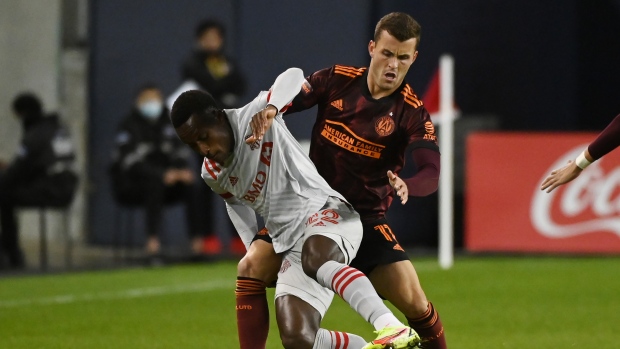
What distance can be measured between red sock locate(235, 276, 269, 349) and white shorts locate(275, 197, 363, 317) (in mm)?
234

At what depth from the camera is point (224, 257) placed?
48.0 ft

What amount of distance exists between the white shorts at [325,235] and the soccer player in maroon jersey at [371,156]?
207 mm

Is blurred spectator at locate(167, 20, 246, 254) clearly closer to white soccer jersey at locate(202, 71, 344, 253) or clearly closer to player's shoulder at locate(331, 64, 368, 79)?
player's shoulder at locate(331, 64, 368, 79)

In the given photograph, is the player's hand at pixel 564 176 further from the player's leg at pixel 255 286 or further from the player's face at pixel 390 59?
the player's leg at pixel 255 286

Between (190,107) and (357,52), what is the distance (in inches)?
409

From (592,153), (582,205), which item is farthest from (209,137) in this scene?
(582,205)

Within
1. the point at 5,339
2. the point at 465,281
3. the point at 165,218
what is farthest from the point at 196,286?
the point at 165,218

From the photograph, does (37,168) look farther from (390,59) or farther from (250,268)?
(390,59)

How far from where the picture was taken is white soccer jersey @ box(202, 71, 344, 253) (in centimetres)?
582

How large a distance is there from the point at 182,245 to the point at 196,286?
4.70 meters

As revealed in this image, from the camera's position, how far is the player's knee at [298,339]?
18.3 ft

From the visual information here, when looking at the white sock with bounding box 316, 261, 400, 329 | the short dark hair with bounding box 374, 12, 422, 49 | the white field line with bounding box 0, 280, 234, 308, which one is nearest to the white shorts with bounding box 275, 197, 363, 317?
the white sock with bounding box 316, 261, 400, 329

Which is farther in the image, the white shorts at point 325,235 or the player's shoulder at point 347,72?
the player's shoulder at point 347,72

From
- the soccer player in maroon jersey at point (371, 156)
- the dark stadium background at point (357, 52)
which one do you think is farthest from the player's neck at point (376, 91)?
the dark stadium background at point (357, 52)
